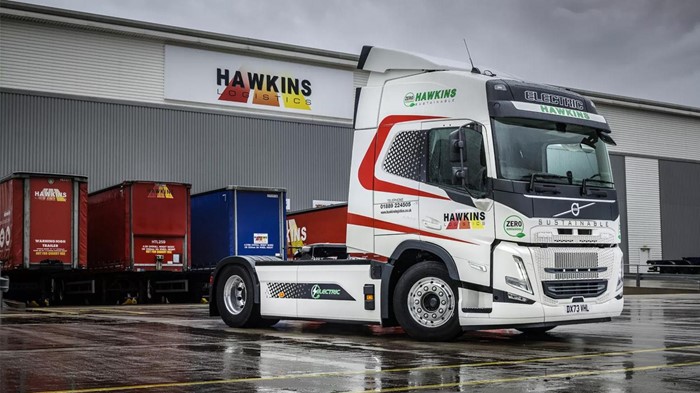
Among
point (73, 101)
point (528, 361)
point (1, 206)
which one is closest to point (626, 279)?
point (73, 101)

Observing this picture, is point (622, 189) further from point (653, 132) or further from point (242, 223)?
point (242, 223)

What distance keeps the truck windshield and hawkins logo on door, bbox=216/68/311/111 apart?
2769 centimetres

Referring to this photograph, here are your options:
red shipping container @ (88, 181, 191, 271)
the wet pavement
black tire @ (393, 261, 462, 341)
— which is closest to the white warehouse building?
red shipping container @ (88, 181, 191, 271)

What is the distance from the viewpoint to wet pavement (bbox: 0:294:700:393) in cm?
732

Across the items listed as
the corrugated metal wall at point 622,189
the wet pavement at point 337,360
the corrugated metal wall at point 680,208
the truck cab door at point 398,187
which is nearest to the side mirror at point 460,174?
the truck cab door at point 398,187

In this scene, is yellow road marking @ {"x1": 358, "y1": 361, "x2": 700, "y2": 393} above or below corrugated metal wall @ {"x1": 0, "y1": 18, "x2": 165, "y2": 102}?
below

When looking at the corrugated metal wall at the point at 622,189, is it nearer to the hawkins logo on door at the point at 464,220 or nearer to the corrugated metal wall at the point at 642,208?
the corrugated metal wall at the point at 642,208

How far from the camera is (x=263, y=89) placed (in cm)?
3903

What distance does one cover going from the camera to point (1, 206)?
26.2m

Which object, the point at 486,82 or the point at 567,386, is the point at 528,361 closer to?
the point at 567,386

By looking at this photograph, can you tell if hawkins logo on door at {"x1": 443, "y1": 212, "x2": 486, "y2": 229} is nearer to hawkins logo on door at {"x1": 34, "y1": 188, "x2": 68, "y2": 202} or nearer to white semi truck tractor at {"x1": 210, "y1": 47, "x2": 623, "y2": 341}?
white semi truck tractor at {"x1": 210, "y1": 47, "x2": 623, "y2": 341}

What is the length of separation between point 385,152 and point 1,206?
1786 cm

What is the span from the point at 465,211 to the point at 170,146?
26889mm

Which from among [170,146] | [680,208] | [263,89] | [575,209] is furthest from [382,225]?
[680,208]
